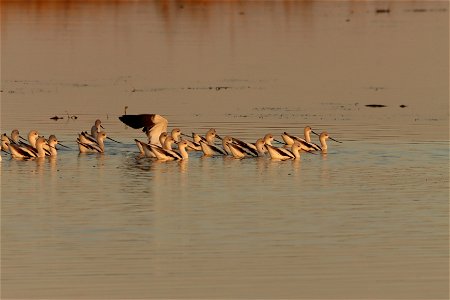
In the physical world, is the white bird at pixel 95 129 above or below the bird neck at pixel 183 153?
above

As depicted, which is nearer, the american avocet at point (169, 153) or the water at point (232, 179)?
→ the water at point (232, 179)

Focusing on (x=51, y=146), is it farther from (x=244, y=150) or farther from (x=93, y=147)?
(x=244, y=150)

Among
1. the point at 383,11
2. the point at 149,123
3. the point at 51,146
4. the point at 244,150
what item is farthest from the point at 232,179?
the point at 383,11

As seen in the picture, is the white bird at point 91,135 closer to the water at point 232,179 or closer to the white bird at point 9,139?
the water at point 232,179

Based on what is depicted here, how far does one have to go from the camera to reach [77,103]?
102 ft

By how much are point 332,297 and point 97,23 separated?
4526 centimetres

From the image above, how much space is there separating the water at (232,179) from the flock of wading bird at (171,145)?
28 centimetres

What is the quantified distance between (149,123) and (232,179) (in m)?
4.60

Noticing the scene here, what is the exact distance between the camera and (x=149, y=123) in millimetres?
25531

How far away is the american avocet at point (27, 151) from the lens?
77.0 feet

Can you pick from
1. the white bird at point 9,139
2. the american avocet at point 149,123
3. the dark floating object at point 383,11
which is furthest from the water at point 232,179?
the dark floating object at point 383,11

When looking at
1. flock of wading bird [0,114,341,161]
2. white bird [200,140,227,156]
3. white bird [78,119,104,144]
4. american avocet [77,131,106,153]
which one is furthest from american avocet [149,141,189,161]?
white bird [78,119,104,144]

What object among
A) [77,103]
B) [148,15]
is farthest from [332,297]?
[148,15]

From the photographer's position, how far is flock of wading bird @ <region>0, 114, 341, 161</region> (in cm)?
2370
